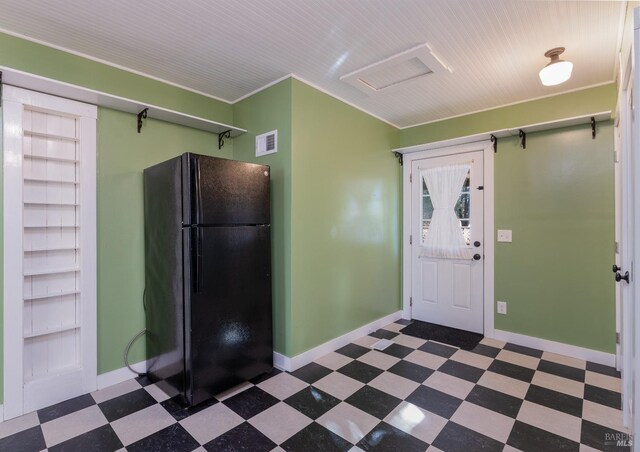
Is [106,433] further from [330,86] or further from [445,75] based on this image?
[445,75]

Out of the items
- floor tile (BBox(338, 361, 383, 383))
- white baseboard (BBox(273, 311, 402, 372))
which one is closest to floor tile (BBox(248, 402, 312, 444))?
white baseboard (BBox(273, 311, 402, 372))

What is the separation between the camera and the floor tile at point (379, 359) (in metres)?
2.79

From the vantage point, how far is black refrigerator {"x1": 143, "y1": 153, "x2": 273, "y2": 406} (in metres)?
2.14

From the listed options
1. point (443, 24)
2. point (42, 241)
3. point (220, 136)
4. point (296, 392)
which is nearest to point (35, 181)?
point (42, 241)

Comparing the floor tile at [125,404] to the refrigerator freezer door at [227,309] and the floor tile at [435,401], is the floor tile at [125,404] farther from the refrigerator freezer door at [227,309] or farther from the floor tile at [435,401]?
the floor tile at [435,401]

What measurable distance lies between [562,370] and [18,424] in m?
4.05

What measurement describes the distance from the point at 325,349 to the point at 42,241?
2436mm

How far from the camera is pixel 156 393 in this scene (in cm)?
234

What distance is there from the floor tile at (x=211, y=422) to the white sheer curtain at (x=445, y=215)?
285 cm

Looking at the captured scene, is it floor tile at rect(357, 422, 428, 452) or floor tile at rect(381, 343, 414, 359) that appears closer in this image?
floor tile at rect(357, 422, 428, 452)

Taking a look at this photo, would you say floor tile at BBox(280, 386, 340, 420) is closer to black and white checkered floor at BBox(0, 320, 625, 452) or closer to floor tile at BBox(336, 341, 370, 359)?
black and white checkered floor at BBox(0, 320, 625, 452)

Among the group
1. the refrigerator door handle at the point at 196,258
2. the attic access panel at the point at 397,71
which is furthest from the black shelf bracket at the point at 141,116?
the attic access panel at the point at 397,71

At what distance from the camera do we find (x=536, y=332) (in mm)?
3156

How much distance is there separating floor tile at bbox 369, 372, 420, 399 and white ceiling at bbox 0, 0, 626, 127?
2.55 m
